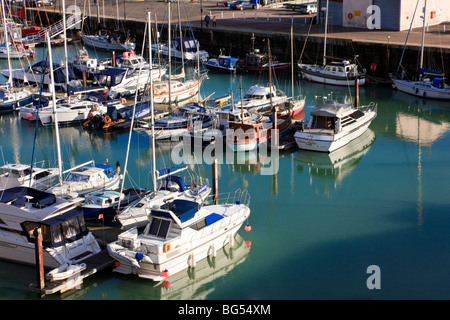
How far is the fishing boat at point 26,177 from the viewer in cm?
2684

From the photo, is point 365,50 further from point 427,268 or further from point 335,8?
point 427,268

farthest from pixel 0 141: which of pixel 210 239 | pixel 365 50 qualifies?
pixel 365 50

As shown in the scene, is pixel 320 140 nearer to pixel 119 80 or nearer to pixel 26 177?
pixel 26 177

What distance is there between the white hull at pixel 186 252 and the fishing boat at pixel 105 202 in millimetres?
3341

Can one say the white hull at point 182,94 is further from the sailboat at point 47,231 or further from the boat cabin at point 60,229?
the boat cabin at point 60,229

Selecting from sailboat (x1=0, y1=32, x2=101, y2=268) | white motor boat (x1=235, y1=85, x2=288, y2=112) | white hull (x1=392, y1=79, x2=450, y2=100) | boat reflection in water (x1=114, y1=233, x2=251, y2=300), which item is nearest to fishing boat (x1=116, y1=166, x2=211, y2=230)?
sailboat (x1=0, y1=32, x2=101, y2=268)

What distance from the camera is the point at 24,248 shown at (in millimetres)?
21844

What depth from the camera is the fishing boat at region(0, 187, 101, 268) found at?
70.3 feet

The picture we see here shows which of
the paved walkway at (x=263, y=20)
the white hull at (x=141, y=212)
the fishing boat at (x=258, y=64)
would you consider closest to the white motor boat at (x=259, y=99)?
the paved walkway at (x=263, y=20)

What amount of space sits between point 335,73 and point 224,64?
28.6 ft

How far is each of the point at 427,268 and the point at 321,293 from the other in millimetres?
3736

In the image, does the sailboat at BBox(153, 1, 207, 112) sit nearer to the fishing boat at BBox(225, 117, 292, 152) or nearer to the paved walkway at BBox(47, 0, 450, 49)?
the paved walkway at BBox(47, 0, 450, 49)

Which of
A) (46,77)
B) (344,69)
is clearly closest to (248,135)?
(344,69)

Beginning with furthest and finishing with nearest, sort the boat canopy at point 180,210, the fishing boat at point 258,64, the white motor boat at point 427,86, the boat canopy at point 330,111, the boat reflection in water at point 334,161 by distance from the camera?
the fishing boat at point 258,64
the white motor boat at point 427,86
the boat canopy at point 330,111
the boat reflection in water at point 334,161
the boat canopy at point 180,210
